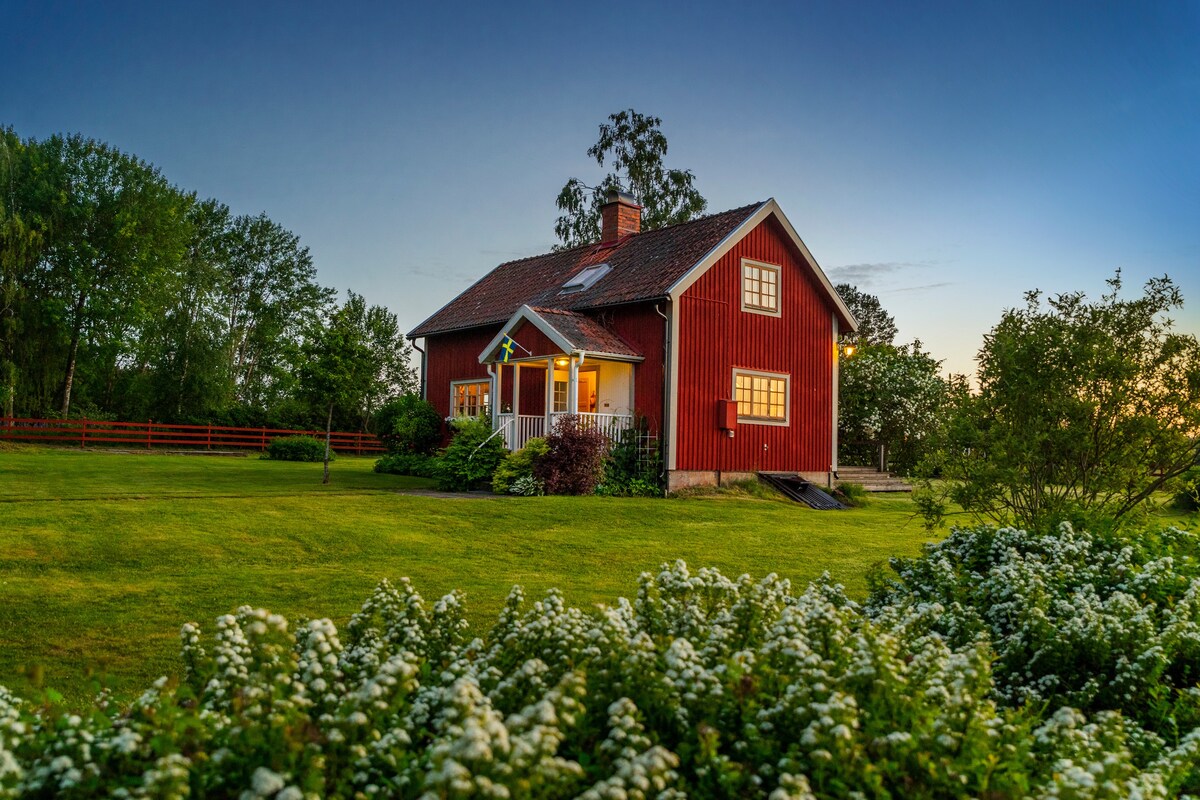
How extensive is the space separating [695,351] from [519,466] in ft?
14.9

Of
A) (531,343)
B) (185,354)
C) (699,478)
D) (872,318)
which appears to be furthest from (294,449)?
(872,318)

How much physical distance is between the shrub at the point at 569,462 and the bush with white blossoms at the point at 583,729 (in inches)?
459

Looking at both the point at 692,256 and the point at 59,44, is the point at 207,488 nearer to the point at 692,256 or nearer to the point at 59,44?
the point at 692,256

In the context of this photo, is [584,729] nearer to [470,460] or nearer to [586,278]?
[470,460]

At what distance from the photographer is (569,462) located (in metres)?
15.6

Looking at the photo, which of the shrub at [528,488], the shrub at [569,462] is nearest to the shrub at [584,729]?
the shrub at [528,488]

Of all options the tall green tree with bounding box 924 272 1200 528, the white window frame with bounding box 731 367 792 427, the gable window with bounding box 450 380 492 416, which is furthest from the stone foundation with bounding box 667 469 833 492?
the tall green tree with bounding box 924 272 1200 528

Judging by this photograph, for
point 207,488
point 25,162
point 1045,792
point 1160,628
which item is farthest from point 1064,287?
point 25,162

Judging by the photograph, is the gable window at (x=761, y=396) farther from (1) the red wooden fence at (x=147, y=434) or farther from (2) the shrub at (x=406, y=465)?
(1) the red wooden fence at (x=147, y=434)

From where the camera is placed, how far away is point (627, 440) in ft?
57.7

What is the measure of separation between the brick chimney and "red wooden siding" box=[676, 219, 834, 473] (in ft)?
17.1

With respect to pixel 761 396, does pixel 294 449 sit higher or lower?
lower

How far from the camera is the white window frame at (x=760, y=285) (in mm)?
18594

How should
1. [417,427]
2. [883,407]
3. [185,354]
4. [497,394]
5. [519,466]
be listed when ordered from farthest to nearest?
[185,354] → [883,407] → [417,427] → [497,394] → [519,466]
